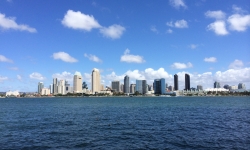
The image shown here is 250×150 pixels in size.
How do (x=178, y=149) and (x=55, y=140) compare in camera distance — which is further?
(x=55, y=140)

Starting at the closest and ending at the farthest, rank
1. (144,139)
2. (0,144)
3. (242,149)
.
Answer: (242,149)
(0,144)
(144,139)

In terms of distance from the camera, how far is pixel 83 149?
27.2 meters

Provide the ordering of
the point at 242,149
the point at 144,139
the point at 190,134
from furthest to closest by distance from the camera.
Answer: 1. the point at 190,134
2. the point at 144,139
3. the point at 242,149

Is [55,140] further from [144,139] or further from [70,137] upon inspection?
[144,139]

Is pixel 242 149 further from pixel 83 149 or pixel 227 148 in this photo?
pixel 83 149

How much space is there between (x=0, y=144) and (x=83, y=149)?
1259 centimetres

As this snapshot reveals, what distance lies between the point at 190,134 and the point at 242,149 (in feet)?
31.6

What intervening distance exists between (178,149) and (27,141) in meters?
21.8

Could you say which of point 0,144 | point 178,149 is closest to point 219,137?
point 178,149

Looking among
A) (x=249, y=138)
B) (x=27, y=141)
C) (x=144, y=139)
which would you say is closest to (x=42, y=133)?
(x=27, y=141)

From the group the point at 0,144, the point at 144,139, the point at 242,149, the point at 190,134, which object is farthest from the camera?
the point at 190,134

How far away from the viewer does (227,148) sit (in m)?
27.7

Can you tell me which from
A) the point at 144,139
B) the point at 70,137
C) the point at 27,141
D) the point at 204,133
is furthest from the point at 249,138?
the point at 27,141

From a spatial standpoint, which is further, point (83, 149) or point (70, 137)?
point (70, 137)
